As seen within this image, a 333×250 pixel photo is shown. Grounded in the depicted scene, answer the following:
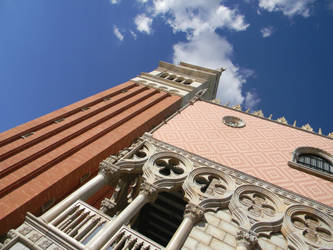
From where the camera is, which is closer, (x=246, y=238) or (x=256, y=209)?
(x=246, y=238)

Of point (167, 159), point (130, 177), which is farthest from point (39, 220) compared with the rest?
point (167, 159)

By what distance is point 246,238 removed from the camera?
6508 mm

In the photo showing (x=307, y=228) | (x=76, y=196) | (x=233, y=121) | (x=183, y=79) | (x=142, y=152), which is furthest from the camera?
(x=183, y=79)

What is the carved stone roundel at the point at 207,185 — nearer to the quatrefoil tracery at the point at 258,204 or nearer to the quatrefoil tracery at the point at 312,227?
the quatrefoil tracery at the point at 258,204

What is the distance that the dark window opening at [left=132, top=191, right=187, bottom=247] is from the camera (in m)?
9.79

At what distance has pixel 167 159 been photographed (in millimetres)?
9445

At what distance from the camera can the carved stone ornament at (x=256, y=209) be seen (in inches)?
280

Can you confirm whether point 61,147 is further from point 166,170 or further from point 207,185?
point 207,185

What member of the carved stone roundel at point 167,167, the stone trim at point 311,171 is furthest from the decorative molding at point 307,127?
the carved stone roundel at point 167,167

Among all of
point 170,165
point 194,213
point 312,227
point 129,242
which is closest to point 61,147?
point 170,165

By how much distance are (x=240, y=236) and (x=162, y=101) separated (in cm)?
1089

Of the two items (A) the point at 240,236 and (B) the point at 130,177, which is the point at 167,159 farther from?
(A) the point at 240,236

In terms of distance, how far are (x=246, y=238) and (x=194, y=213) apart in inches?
58.6

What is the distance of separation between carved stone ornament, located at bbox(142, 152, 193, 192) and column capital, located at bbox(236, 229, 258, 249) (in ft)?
8.17
